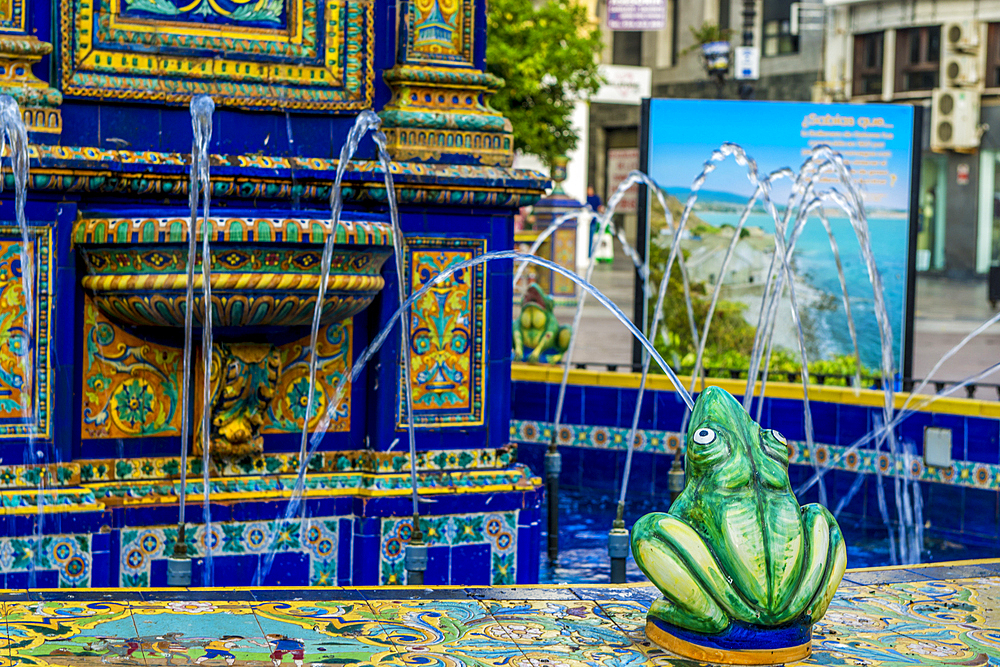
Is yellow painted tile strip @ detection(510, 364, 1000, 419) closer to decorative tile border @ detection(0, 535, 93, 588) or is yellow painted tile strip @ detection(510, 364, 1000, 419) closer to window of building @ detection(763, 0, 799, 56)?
decorative tile border @ detection(0, 535, 93, 588)

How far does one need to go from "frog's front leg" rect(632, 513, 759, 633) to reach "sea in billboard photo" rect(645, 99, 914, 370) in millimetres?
7490

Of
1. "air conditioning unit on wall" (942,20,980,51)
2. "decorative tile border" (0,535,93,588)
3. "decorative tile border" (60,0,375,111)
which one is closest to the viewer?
"decorative tile border" (0,535,93,588)

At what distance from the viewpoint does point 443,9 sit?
6.87 metres

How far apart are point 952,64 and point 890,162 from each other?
2389cm

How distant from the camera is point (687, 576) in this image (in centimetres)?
450

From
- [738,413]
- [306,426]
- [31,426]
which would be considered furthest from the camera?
[306,426]

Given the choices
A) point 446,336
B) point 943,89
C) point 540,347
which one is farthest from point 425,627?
point 943,89

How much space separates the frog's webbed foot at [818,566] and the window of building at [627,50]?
41.2 m

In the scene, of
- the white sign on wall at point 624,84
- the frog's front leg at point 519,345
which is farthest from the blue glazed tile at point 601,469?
the white sign on wall at point 624,84

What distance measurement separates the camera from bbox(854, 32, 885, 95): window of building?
36094 mm

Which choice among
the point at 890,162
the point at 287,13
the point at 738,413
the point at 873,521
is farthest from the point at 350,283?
the point at 890,162

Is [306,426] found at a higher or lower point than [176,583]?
higher

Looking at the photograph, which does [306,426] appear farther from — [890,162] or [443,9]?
[890,162]

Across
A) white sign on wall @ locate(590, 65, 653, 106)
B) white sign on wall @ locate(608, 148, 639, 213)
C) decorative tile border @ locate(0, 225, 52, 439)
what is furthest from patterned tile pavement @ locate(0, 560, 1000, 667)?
white sign on wall @ locate(608, 148, 639, 213)
